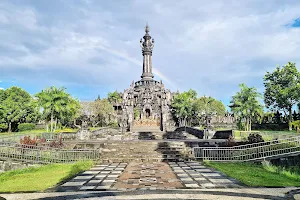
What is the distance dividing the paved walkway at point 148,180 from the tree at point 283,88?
106 feet

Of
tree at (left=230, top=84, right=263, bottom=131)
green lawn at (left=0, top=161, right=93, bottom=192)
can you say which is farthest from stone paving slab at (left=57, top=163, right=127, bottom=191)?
tree at (left=230, top=84, right=263, bottom=131)

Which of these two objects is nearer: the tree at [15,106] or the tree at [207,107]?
the tree at [15,106]

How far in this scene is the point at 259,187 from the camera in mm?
9773

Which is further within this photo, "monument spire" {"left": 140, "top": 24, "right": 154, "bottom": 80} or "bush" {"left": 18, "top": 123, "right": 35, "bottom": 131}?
"monument spire" {"left": 140, "top": 24, "right": 154, "bottom": 80}

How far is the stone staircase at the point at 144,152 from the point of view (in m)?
17.6

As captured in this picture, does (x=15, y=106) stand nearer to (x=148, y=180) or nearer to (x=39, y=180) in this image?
(x=39, y=180)

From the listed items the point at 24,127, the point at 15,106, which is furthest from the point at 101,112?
the point at 15,106

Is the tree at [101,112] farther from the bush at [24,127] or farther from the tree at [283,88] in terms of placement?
the tree at [283,88]

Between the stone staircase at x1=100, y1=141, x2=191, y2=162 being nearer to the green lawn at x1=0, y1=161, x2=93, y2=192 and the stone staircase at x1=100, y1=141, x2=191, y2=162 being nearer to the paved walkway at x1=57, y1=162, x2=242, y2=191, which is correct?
the green lawn at x1=0, y1=161, x2=93, y2=192

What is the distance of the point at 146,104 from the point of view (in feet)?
188

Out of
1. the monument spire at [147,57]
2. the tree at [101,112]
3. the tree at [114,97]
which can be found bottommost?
the tree at [101,112]

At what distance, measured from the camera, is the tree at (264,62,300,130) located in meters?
39.6

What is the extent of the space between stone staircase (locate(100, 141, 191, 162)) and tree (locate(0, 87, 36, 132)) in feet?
95.3

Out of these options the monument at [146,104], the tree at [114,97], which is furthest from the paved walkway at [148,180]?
the tree at [114,97]
